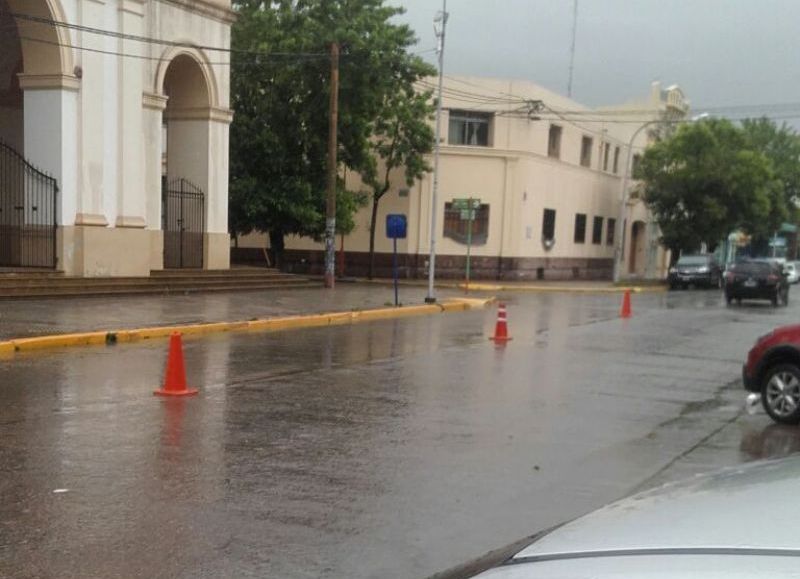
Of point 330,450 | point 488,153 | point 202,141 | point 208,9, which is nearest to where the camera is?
point 330,450

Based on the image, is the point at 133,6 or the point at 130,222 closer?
the point at 133,6

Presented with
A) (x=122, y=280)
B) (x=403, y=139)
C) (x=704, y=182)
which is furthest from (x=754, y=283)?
(x=122, y=280)

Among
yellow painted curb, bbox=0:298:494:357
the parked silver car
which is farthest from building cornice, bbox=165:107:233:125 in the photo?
→ the parked silver car

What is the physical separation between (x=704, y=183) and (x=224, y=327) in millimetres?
34153

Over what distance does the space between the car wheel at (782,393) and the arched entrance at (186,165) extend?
18236 mm

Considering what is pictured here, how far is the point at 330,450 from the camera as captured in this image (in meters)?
7.04

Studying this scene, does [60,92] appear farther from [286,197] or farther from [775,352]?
[775,352]

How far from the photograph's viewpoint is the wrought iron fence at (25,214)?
19328mm

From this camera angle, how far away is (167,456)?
6.66m

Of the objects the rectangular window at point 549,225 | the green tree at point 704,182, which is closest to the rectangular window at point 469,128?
the rectangular window at point 549,225

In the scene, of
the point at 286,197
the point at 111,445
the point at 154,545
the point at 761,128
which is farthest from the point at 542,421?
the point at 761,128

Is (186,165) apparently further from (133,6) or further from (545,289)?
(545,289)

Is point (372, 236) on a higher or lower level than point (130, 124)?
lower

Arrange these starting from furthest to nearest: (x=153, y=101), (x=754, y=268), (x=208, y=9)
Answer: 1. (x=754, y=268)
2. (x=208, y=9)
3. (x=153, y=101)
